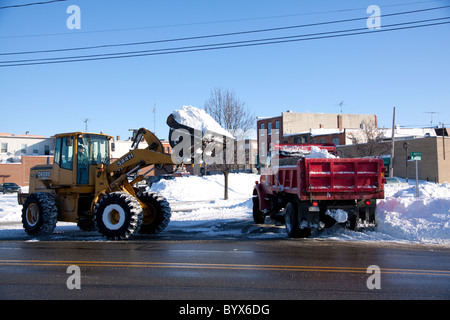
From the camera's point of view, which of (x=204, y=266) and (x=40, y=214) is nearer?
(x=204, y=266)

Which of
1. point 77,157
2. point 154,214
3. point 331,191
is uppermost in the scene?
point 77,157

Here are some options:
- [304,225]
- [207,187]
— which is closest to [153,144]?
[304,225]

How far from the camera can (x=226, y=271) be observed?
7.92 metres

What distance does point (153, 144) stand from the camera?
12766 mm

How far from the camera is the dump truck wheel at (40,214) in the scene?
13320mm

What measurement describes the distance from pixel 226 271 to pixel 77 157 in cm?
751

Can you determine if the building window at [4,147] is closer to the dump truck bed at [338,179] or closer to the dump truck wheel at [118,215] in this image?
the dump truck wheel at [118,215]

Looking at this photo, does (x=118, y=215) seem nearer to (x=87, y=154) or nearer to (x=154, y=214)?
(x=154, y=214)

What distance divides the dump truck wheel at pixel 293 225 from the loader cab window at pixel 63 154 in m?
6.83

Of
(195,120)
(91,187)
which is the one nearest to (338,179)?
(195,120)

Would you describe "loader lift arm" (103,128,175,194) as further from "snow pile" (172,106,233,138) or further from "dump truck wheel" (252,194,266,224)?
"dump truck wheel" (252,194,266,224)

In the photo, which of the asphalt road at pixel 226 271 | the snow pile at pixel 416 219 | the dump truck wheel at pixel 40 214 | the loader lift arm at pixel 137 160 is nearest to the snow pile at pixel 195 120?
the loader lift arm at pixel 137 160
